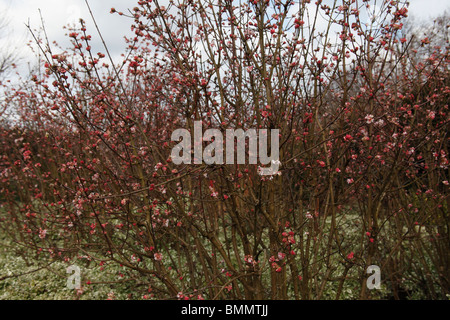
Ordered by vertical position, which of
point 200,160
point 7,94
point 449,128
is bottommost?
point 200,160

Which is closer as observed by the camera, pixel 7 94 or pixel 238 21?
pixel 238 21

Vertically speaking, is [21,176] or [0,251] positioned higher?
[21,176]

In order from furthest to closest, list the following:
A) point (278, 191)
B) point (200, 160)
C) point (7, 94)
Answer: point (7, 94) < point (278, 191) < point (200, 160)

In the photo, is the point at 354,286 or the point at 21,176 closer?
the point at 354,286

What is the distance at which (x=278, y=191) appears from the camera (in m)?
3.82

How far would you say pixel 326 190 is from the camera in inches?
160

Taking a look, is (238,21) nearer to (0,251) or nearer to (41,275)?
(41,275)

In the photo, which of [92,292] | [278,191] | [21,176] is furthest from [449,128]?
[21,176]

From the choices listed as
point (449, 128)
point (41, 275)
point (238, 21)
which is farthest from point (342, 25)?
point (41, 275)

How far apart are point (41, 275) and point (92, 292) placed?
49.5 inches
